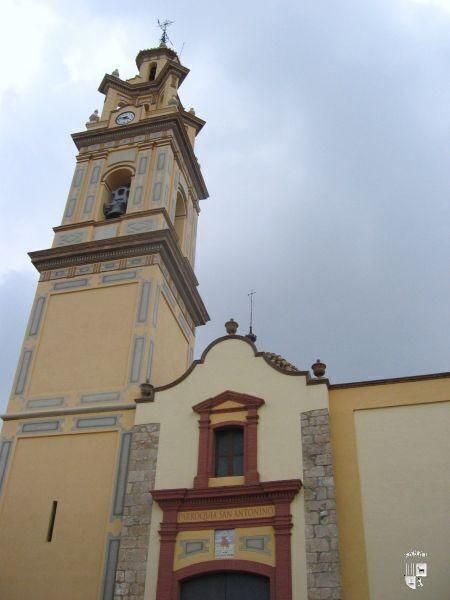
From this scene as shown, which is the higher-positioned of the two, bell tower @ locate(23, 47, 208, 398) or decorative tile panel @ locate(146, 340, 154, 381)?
bell tower @ locate(23, 47, 208, 398)

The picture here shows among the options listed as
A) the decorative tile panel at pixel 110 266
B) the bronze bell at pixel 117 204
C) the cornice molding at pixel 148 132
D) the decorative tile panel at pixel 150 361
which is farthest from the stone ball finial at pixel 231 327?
the cornice molding at pixel 148 132

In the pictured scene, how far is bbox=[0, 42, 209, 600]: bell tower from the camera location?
15594mm

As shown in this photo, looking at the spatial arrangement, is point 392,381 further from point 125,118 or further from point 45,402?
point 125,118

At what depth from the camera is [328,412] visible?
48.7ft

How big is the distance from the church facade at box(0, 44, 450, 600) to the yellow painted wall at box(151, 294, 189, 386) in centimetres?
10

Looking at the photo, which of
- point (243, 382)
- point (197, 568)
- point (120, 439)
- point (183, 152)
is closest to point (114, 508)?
point (120, 439)

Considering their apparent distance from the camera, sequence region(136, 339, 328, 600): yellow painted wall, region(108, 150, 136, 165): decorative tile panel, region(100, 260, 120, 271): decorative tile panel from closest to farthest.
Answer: region(136, 339, 328, 600): yellow painted wall < region(100, 260, 120, 271): decorative tile panel < region(108, 150, 136, 165): decorative tile panel

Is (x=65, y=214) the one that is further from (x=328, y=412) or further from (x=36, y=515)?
(x=328, y=412)

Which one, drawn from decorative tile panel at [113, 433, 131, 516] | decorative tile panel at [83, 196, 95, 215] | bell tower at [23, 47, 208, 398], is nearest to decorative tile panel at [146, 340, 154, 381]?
bell tower at [23, 47, 208, 398]

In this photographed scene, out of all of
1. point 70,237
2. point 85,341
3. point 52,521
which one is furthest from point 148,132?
point 52,521

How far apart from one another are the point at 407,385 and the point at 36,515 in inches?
376

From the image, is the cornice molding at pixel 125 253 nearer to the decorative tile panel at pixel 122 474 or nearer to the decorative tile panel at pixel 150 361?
the decorative tile panel at pixel 150 361

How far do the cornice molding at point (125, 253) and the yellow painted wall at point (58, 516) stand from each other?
610 centimetres

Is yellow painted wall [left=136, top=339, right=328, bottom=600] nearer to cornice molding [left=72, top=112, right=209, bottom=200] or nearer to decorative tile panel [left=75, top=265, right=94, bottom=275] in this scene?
decorative tile panel [left=75, top=265, right=94, bottom=275]
